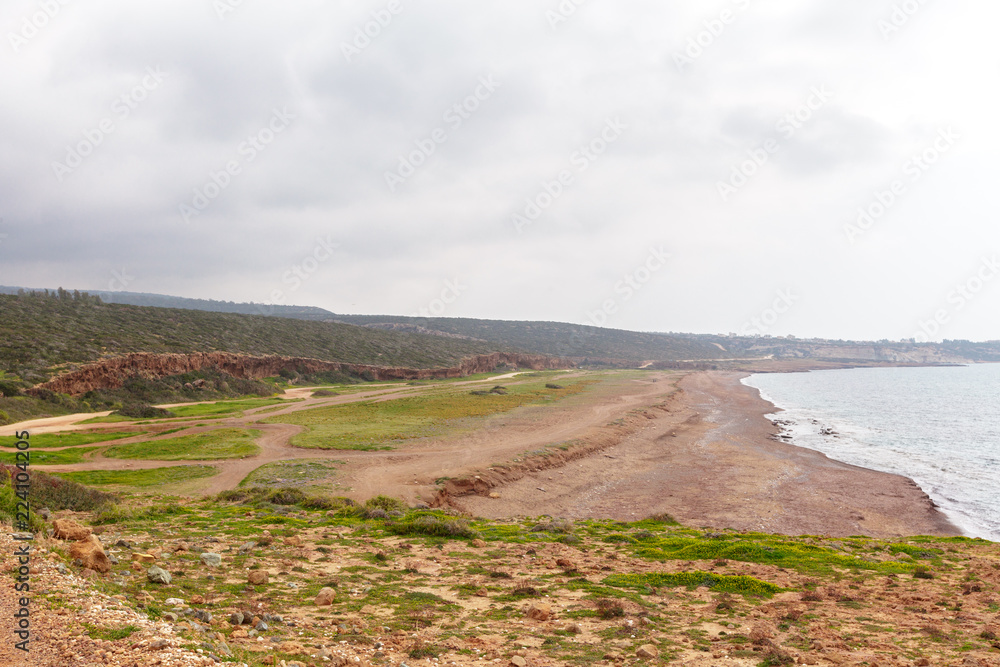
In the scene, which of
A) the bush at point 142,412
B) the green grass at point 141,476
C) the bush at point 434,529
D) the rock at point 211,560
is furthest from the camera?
the bush at point 142,412

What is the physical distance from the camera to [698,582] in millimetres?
11859

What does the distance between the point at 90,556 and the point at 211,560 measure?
2.45m

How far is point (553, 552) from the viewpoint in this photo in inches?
556

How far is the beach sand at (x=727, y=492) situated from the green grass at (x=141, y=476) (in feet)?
40.9

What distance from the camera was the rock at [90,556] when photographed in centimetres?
894

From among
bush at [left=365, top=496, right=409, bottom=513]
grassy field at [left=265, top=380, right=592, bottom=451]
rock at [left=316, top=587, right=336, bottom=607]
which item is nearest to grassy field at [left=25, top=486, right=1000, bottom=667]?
rock at [left=316, top=587, right=336, bottom=607]

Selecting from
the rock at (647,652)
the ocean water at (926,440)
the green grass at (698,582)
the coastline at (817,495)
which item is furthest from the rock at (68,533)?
the ocean water at (926,440)

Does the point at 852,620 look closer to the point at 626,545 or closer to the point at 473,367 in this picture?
the point at 626,545

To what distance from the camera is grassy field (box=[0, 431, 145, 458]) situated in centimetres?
2745

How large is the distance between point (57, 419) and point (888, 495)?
49.8 meters

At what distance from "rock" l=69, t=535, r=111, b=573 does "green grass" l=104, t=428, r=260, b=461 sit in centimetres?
1947

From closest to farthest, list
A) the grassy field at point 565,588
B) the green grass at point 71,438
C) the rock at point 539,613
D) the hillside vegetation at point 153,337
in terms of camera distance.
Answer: the grassy field at point 565,588 < the rock at point 539,613 < the green grass at point 71,438 < the hillside vegetation at point 153,337

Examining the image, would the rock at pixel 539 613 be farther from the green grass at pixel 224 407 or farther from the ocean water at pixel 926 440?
the green grass at pixel 224 407

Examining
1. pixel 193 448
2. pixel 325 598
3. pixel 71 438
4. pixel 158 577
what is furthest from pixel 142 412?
pixel 325 598
